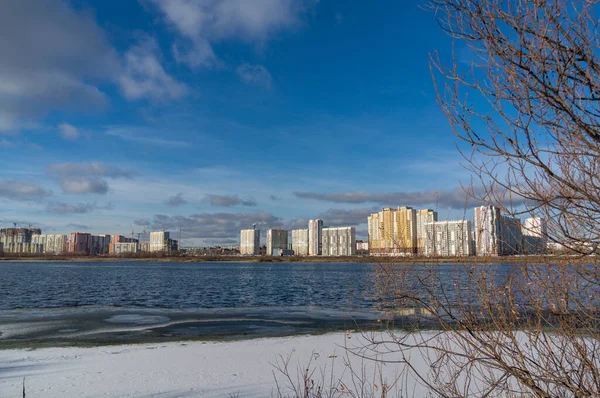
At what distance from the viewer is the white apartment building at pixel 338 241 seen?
163750 millimetres

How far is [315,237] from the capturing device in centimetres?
18550

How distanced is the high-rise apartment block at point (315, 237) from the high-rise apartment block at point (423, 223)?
176 m

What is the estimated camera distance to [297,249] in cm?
19900

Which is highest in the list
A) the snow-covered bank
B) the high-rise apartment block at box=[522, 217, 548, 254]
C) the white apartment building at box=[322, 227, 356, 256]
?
the white apartment building at box=[322, 227, 356, 256]

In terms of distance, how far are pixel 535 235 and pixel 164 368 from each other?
24.2 ft

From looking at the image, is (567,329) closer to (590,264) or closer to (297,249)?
(590,264)

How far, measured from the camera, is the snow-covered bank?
6.82m

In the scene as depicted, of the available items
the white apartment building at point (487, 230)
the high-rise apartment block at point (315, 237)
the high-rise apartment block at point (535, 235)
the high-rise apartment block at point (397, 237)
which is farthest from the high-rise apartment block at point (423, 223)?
the high-rise apartment block at point (315, 237)

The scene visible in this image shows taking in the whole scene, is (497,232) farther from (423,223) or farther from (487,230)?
(423,223)

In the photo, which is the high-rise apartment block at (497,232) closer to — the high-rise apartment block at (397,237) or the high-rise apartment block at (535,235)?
the high-rise apartment block at (535,235)

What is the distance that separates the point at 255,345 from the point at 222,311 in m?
9.44

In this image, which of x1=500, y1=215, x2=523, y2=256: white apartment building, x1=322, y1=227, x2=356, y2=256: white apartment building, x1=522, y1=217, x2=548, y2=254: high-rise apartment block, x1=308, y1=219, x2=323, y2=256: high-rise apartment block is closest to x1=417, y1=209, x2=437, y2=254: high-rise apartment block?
x1=500, y1=215, x2=523, y2=256: white apartment building

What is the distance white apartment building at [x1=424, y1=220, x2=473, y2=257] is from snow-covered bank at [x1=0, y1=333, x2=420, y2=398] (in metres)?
3.35

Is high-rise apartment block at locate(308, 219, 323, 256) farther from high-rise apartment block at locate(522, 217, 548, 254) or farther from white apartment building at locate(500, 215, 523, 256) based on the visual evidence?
high-rise apartment block at locate(522, 217, 548, 254)
